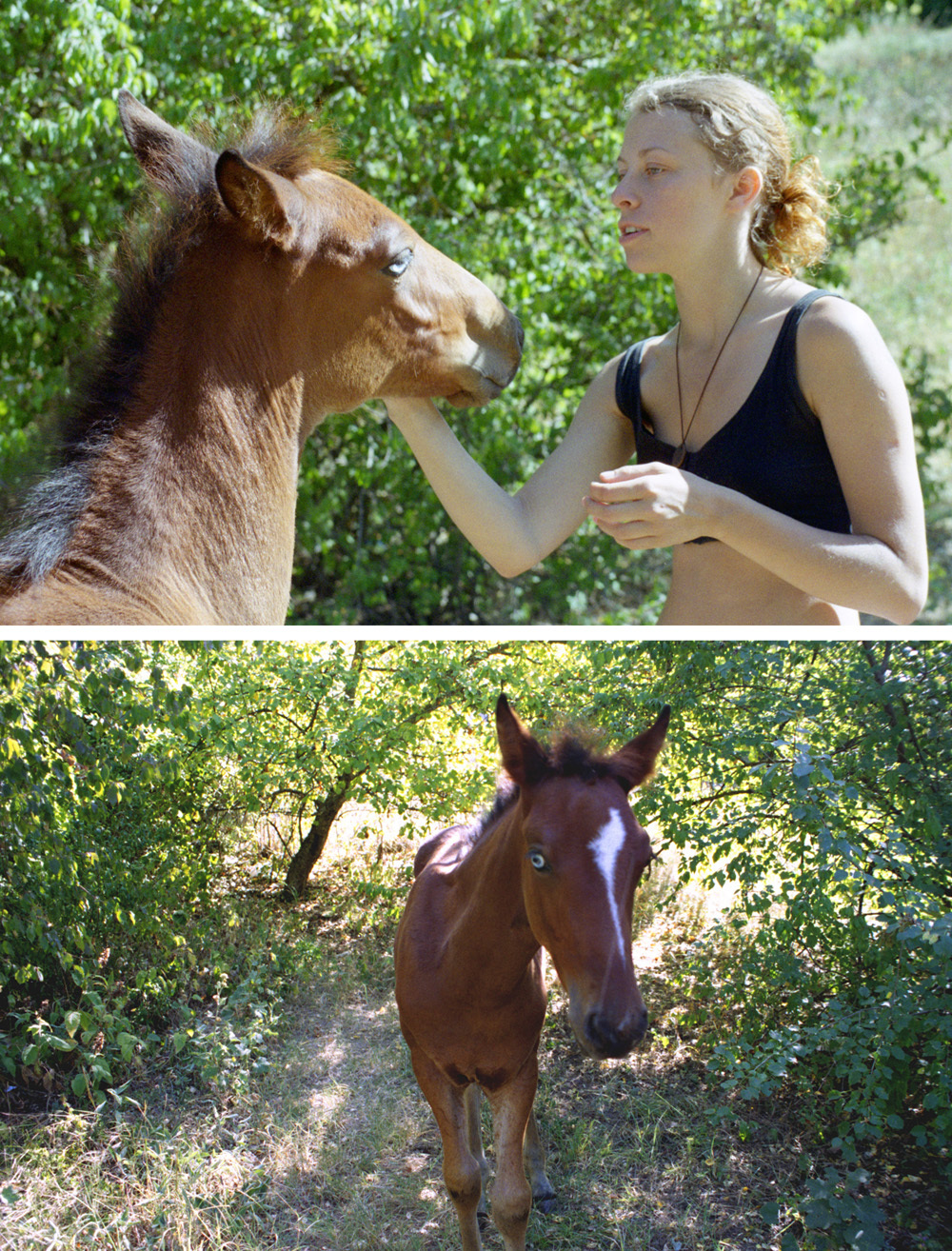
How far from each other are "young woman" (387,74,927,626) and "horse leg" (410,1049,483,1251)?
1084 mm

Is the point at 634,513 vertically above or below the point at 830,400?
below

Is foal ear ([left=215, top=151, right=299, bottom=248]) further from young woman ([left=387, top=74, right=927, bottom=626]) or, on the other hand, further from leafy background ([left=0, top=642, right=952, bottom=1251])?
leafy background ([left=0, top=642, right=952, bottom=1251])

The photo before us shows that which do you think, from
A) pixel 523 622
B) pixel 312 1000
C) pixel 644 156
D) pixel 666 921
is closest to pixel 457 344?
pixel 644 156

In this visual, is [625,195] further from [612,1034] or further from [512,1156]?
[512,1156]

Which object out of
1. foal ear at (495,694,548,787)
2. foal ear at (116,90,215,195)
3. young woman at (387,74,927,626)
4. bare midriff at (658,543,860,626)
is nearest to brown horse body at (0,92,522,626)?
foal ear at (116,90,215,195)

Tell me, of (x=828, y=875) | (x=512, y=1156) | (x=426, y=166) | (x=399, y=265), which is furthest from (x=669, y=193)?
(x=426, y=166)

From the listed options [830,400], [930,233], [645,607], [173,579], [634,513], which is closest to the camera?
[634,513]

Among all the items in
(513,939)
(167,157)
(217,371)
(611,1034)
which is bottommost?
(611,1034)

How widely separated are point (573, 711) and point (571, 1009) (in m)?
0.62

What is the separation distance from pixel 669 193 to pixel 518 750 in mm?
1058

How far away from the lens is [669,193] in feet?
5.72

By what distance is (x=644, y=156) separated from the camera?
5.80 ft

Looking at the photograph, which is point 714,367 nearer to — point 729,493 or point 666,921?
point 729,493

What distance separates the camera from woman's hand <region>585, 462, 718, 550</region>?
1465mm
